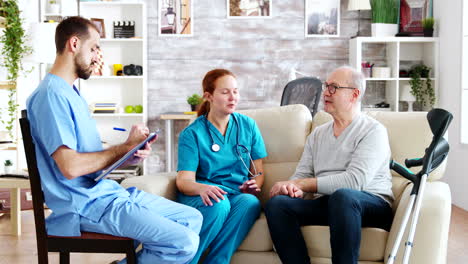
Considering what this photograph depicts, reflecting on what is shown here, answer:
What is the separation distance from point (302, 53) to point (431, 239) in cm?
435

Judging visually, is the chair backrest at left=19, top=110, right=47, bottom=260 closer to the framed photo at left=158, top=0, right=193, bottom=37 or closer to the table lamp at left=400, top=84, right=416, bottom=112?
the framed photo at left=158, top=0, right=193, bottom=37

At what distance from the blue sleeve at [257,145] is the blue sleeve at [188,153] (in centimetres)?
32

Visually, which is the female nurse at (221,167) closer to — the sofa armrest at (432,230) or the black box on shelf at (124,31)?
the sofa armrest at (432,230)

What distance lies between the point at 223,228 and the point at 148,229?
0.56 m

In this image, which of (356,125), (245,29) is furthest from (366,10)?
(356,125)

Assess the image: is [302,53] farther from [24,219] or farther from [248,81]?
[24,219]

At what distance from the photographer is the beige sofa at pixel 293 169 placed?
7.98 ft

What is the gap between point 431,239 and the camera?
7.95ft

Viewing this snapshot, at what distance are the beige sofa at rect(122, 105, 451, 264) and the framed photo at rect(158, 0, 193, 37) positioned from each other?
3420 mm

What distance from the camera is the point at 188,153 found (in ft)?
9.53

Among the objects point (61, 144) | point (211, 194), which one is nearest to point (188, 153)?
point (211, 194)

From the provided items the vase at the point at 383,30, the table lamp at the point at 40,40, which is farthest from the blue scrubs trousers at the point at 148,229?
the vase at the point at 383,30

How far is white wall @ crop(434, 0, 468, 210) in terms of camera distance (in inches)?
209

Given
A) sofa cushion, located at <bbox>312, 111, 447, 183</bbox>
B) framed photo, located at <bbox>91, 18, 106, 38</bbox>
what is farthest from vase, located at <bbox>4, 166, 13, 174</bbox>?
sofa cushion, located at <bbox>312, 111, 447, 183</bbox>
